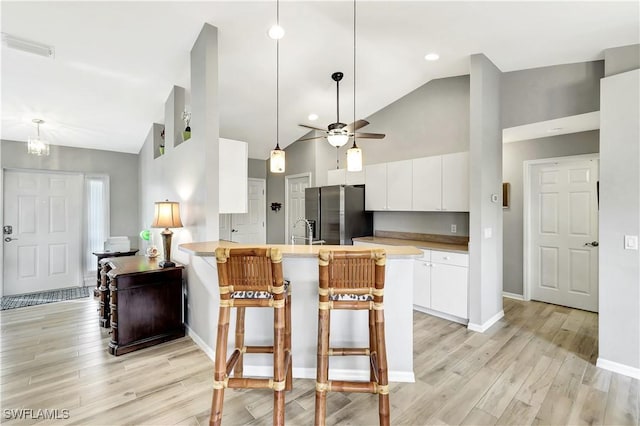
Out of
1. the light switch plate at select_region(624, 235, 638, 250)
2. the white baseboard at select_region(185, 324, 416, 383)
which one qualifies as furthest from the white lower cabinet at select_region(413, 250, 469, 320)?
the white baseboard at select_region(185, 324, 416, 383)

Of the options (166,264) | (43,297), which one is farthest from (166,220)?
(43,297)

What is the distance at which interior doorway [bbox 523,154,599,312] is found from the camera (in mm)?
3857

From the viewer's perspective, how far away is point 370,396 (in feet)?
7.07

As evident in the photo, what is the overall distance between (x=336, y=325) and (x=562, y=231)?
144 inches

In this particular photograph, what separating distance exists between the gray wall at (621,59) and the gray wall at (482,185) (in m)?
0.98

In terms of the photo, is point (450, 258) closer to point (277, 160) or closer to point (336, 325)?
point (336, 325)

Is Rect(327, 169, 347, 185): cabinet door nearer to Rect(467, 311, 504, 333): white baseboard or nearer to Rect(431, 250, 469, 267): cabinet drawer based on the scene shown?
Rect(431, 250, 469, 267): cabinet drawer

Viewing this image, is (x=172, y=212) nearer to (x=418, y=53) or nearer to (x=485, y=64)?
(x=418, y=53)

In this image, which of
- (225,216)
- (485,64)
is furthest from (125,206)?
(485,64)

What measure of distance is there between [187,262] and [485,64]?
3.88 metres

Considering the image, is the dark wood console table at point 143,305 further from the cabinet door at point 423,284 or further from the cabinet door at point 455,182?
the cabinet door at point 455,182

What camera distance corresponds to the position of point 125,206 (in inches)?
223

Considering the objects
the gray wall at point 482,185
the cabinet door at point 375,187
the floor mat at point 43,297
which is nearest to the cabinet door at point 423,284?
the gray wall at point 482,185

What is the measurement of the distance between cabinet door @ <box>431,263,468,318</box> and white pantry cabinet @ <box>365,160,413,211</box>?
1023 millimetres
